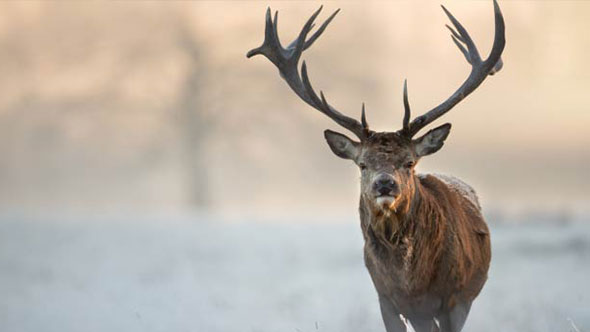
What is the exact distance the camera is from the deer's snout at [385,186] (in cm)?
635

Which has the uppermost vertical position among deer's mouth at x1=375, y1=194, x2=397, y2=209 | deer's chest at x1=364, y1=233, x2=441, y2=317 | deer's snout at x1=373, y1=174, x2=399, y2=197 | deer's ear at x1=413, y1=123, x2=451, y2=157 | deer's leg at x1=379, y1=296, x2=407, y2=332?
deer's ear at x1=413, y1=123, x2=451, y2=157

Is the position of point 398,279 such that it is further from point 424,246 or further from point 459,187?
point 459,187

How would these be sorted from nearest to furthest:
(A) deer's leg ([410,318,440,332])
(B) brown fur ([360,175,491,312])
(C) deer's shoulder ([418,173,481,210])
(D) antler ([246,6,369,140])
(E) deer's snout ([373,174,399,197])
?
(E) deer's snout ([373,174,399,197])
(B) brown fur ([360,175,491,312])
(A) deer's leg ([410,318,440,332])
(D) antler ([246,6,369,140])
(C) deer's shoulder ([418,173,481,210])

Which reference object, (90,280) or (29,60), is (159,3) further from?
(90,280)

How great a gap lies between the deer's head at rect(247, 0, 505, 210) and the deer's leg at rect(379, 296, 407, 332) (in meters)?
0.81

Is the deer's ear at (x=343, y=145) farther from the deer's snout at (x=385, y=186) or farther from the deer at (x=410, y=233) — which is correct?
the deer's snout at (x=385, y=186)

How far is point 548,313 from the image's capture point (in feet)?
31.7

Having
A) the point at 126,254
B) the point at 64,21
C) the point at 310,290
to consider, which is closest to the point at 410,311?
the point at 310,290

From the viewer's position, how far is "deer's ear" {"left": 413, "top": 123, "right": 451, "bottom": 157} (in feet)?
22.8

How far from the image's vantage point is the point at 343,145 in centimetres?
712

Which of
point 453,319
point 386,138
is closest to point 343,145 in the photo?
point 386,138

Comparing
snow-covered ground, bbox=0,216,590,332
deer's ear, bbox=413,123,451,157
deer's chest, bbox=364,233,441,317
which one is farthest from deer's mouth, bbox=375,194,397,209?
snow-covered ground, bbox=0,216,590,332

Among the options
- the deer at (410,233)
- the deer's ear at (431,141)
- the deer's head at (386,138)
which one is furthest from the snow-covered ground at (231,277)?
the deer's ear at (431,141)

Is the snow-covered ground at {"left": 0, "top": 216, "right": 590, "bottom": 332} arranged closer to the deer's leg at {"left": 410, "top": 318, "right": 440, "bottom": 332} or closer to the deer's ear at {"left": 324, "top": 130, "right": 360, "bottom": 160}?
the deer's leg at {"left": 410, "top": 318, "right": 440, "bottom": 332}
